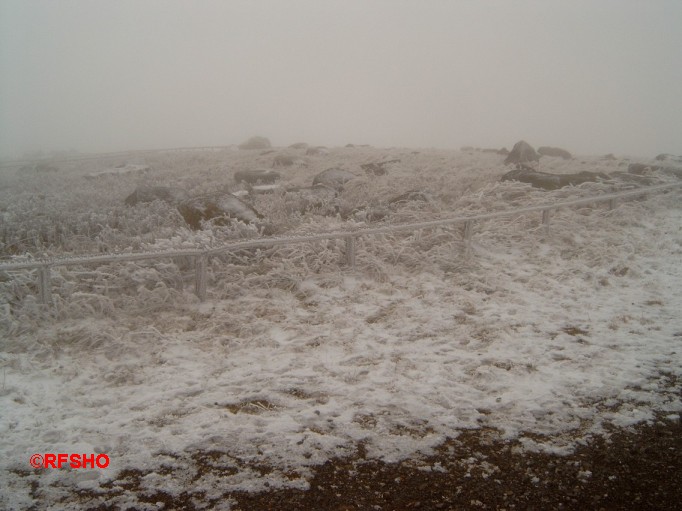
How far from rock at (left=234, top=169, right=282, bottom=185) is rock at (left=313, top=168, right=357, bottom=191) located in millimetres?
2318

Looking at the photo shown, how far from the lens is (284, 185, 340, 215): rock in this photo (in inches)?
497

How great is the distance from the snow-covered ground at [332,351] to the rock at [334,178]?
4.46m

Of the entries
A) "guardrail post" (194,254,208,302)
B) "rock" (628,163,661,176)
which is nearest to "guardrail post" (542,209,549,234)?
"guardrail post" (194,254,208,302)

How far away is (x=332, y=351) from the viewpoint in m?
6.43

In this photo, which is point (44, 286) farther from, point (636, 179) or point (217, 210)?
point (636, 179)

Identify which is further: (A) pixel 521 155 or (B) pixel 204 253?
(A) pixel 521 155

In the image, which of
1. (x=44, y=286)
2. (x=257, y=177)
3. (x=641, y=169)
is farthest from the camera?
(x=257, y=177)

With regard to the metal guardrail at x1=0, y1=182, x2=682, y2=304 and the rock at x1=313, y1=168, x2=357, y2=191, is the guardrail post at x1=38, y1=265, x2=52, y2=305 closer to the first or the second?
the metal guardrail at x1=0, y1=182, x2=682, y2=304

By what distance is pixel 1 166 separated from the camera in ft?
91.0

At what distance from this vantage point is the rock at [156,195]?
1362 cm

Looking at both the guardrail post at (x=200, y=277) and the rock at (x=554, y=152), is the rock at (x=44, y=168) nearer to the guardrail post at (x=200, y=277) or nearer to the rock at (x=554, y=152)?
the guardrail post at (x=200, y=277)

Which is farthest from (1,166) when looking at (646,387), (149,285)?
(646,387)

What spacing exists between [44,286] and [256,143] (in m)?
29.7

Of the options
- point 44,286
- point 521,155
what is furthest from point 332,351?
point 521,155
